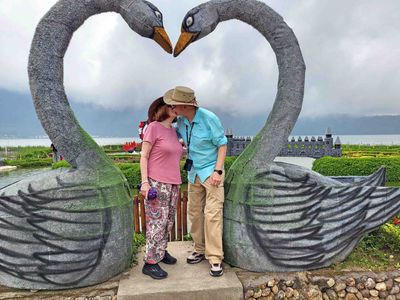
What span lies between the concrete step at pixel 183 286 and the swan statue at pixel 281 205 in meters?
0.39

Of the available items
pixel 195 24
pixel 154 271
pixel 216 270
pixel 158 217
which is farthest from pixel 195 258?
pixel 195 24

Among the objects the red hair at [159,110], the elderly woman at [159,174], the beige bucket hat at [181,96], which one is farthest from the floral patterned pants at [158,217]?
the beige bucket hat at [181,96]

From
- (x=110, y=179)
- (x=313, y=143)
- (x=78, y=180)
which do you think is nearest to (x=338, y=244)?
(x=110, y=179)

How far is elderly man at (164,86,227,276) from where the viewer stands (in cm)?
383

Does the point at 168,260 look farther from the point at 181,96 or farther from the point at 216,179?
the point at 181,96

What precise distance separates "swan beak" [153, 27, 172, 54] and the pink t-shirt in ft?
2.83

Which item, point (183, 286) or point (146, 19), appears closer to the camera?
point (183, 286)

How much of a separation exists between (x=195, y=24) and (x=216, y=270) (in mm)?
2750

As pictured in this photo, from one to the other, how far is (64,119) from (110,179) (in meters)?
0.81

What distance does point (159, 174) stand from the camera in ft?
12.4

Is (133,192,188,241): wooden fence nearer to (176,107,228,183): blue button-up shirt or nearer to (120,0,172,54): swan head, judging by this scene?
(176,107,228,183): blue button-up shirt

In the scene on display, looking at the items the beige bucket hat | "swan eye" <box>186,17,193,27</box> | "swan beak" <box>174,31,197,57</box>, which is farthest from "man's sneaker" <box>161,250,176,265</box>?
"swan eye" <box>186,17,193,27</box>

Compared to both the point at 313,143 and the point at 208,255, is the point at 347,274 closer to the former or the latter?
the point at 208,255

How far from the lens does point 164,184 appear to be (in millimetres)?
3793
